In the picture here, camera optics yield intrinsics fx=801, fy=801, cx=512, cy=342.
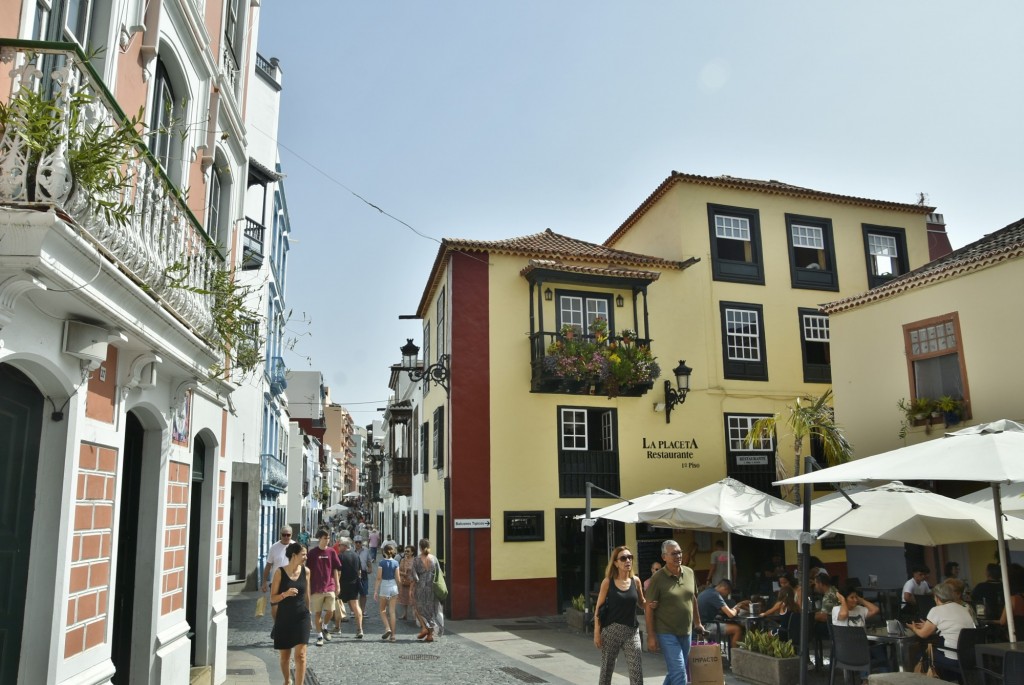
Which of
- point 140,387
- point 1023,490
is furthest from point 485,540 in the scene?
point 140,387

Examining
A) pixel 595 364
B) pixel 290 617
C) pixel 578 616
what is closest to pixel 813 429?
pixel 595 364

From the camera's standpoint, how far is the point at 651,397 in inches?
827

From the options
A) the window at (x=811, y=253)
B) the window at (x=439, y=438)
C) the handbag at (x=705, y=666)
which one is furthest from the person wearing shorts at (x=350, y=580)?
the window at (x=811, y=253)

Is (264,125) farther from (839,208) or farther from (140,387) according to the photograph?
(140,387)

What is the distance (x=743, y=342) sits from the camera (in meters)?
22.2

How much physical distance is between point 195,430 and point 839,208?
20.3 metres

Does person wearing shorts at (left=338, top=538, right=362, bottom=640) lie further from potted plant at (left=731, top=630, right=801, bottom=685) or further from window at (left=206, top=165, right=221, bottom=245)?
window at (left=206, top=165, right=221, bottom=245)

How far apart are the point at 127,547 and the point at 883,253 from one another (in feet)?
73.3

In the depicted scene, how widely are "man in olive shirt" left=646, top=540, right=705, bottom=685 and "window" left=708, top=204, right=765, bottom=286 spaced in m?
15.1

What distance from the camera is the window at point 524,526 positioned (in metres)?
19.2

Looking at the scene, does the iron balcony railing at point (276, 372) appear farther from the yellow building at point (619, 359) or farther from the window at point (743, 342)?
the window at point (743, 342)

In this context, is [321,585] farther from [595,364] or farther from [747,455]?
[747,455]

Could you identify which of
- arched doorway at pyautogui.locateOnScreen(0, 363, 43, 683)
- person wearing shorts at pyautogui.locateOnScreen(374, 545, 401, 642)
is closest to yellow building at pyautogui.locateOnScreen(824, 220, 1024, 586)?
person wearing shorts at pyautogui.locateOnScreen(374, 545, 401, 642)

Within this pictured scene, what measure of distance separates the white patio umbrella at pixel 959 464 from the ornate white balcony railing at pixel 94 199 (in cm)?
555
